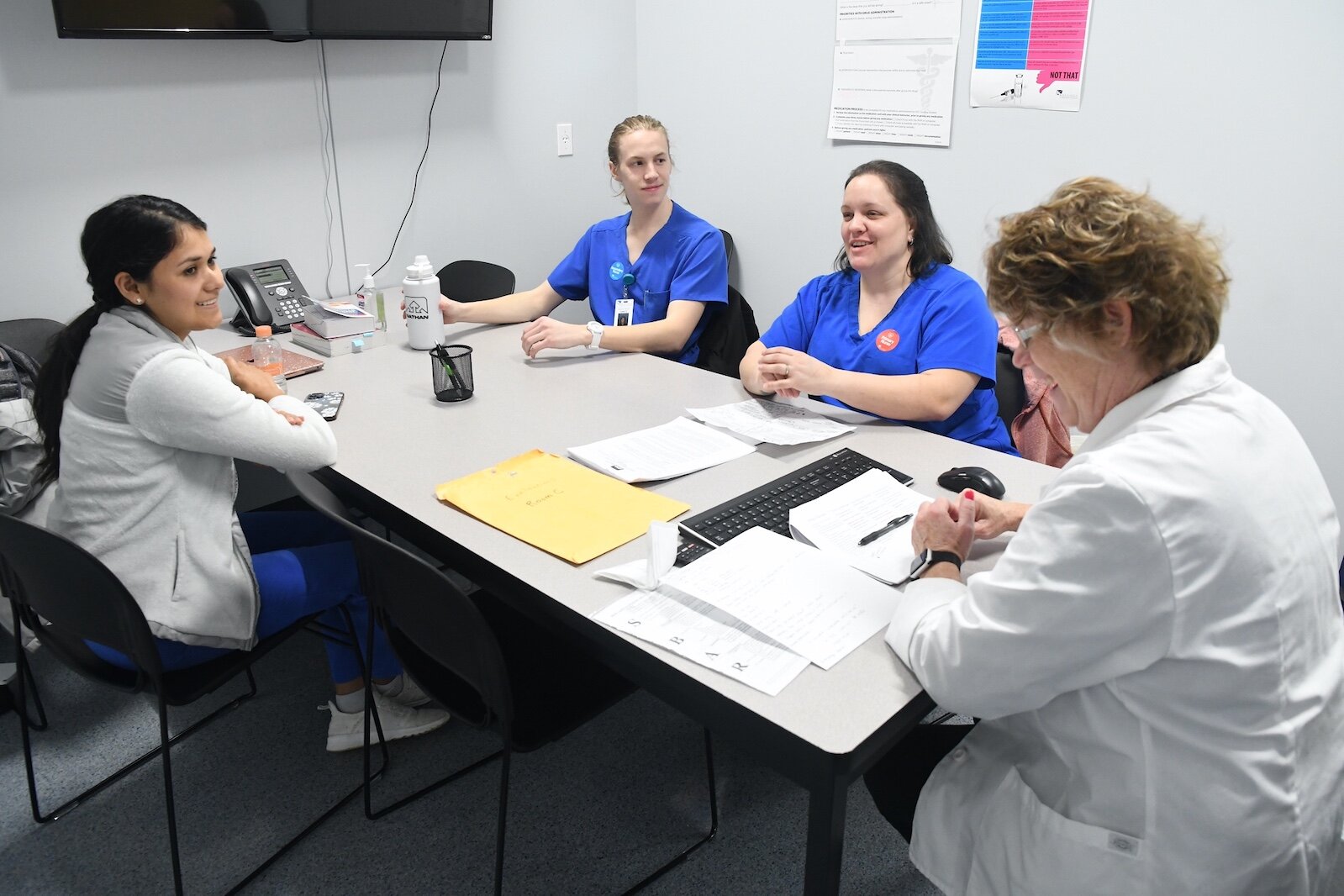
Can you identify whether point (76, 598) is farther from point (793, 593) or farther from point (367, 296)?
point (367, 296)

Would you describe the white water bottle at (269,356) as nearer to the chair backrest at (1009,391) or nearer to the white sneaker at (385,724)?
the white sneaker at (385,724)

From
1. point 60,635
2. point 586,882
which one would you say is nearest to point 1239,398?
point 586,882

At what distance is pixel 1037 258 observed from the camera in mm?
1003

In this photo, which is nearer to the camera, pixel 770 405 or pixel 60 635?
pixel 60 635

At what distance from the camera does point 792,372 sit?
188 centimetres

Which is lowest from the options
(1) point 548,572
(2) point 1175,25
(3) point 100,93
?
(1) point 548,572

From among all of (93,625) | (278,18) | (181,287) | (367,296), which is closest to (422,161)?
(278,18)

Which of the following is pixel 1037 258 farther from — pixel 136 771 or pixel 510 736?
pixel 136 771

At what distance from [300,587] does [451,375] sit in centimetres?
54

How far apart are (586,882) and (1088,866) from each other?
3.27 feet

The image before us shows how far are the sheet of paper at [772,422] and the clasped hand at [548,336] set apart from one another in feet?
1.54

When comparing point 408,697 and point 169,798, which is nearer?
point 169,798

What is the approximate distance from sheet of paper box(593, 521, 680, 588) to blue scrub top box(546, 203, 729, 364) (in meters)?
1.29

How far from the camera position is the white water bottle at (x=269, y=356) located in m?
2.15
